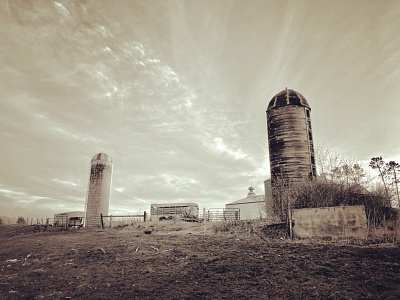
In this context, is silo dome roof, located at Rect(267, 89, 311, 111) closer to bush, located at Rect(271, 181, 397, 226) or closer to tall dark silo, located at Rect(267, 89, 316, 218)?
tall dark silo, located at Rect(267, 89, 316, 218)

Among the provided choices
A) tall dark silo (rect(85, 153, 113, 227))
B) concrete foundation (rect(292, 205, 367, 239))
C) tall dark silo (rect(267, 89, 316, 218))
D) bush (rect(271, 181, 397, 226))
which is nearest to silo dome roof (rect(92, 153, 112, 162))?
tall dark silo (rect(85, 153, 113, 227))

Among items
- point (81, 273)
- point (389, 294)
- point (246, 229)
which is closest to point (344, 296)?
point (389, 294)

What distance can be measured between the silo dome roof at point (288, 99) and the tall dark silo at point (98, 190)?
60.7 ft

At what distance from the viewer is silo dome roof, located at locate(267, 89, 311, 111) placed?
57.0 feet

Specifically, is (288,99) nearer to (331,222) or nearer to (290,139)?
(290,139)

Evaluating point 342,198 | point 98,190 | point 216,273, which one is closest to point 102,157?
point 98,190

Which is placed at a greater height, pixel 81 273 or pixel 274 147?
pixel 274 147

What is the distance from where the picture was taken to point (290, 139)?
54.4ft

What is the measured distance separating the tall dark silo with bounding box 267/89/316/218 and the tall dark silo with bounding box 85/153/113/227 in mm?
18169

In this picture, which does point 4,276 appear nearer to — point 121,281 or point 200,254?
point 121,281

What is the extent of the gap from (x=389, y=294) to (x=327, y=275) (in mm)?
1270

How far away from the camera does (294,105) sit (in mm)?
17219

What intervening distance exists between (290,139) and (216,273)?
11903 mm

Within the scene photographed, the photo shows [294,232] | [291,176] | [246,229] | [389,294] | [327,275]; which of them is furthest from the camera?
[291,176]
